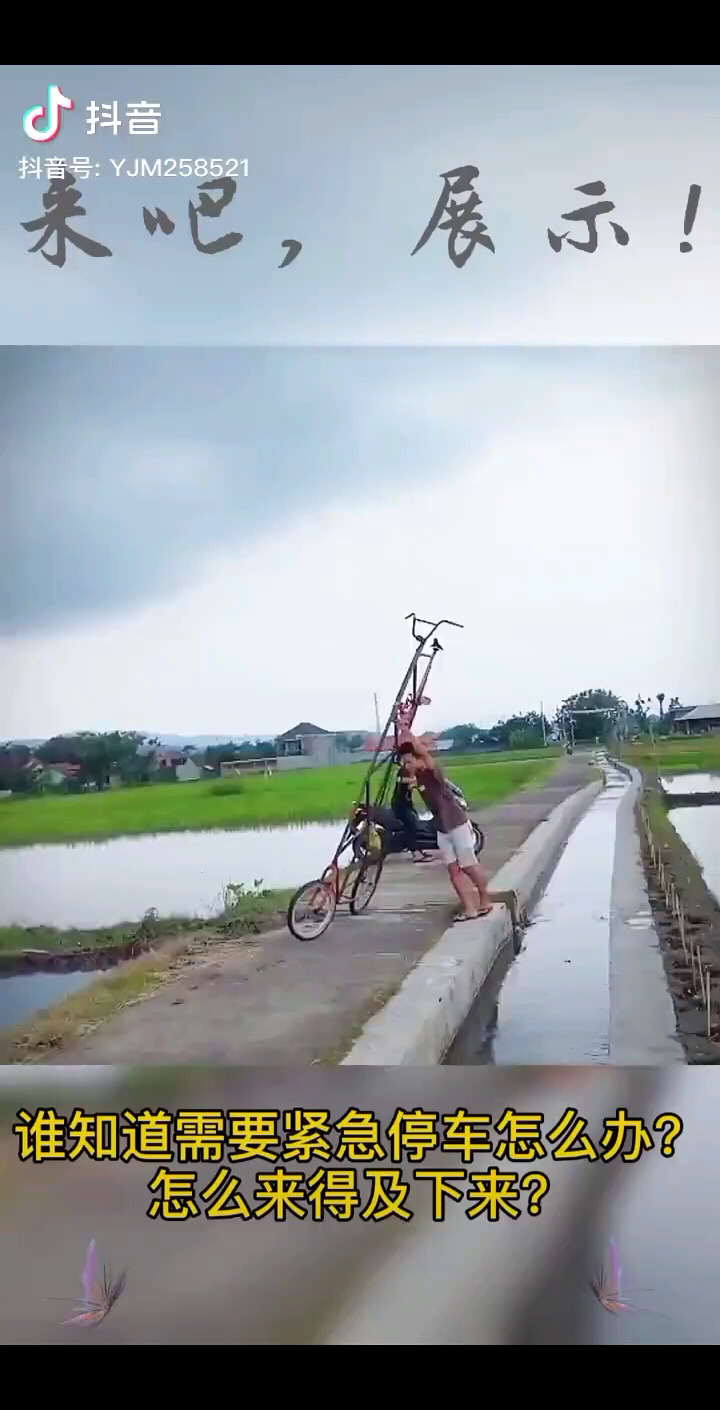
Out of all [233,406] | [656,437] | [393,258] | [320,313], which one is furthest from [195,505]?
[656,437]

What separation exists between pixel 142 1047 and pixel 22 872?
40 centimetres

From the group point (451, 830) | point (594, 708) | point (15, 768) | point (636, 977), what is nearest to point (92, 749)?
point (15, 768)

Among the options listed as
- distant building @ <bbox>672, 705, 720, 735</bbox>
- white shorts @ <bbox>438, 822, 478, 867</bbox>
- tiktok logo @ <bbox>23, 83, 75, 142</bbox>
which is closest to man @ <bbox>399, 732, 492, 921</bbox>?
white shorts @ <bbox>438, 822, 478, 867</bbox>

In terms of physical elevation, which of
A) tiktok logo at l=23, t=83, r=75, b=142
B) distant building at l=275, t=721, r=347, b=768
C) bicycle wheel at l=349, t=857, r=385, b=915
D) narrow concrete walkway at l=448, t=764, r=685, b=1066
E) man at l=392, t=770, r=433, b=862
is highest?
tiktok logo at l=23, t=83, r=75, b=142

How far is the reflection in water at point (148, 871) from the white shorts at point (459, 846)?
0.66 ft

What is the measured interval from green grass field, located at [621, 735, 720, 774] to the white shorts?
1.08ft

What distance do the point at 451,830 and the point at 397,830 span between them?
0.10 m

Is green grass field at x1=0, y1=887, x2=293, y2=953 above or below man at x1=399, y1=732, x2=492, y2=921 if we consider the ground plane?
below

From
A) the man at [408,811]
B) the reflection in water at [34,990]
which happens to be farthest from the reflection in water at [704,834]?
the reflection in water at [34,990]

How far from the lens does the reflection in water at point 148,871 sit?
6.77 ft

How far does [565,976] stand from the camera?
2045 millimetres

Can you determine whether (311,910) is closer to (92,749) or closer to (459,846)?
(459,846)

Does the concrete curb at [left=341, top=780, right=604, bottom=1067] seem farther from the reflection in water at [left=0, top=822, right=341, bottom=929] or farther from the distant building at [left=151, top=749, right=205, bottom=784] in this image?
the distant building at [left=151, top=749, right=205, bottom=784]

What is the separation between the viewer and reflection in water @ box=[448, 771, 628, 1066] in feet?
6.58
